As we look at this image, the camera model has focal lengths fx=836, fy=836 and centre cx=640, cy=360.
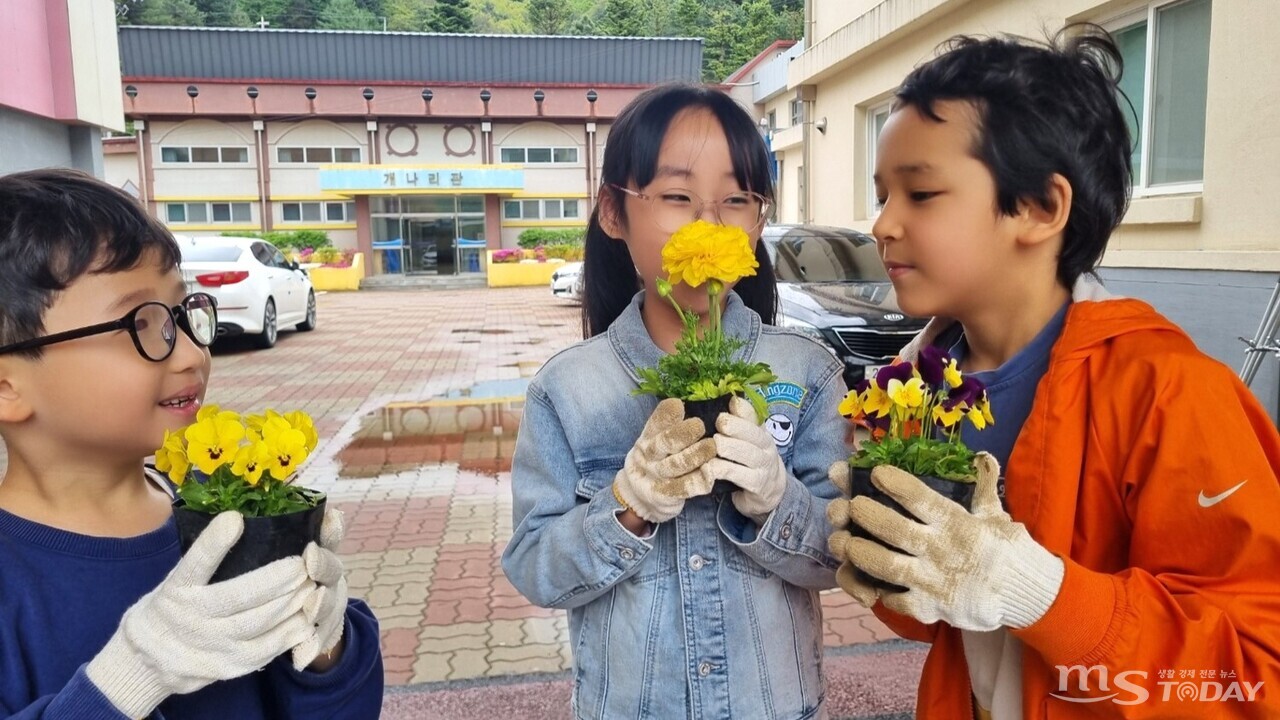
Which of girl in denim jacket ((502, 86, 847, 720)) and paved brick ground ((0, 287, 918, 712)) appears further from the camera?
paved brick ground ((0, 287, 918, 712))

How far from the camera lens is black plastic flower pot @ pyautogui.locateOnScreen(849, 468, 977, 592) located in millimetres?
1260

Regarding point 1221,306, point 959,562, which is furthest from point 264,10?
point 959,562

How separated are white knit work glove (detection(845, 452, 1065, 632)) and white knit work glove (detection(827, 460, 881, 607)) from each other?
0.06 meters

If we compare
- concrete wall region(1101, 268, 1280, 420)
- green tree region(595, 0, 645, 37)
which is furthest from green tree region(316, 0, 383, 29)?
concrete wall region(1101, 268, 1280, 420)

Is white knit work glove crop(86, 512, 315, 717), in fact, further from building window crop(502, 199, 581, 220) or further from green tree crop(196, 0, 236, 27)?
green tree crop(196, 0, 236, 27)

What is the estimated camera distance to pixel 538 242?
33719 millimetres

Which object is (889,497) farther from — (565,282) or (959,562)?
(565,282)

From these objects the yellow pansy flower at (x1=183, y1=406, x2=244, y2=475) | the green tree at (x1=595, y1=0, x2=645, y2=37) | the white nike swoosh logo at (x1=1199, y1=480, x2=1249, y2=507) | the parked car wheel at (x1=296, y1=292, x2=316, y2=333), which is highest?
the green tree at (x1=595, y1=0, x2=645, y2=37)

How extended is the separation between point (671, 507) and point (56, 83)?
1069cm

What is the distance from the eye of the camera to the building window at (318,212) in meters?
33.7

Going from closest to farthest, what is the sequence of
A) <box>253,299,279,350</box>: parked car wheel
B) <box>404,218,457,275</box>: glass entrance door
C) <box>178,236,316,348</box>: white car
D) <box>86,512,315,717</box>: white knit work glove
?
<box>86,512,315,717</box>: white knit work glove < <box>178,236,316,348</box>: white car < <box>253,299,279,350</box>: parked car wheel < <box>404,218,457,275</box>: glass entrance door

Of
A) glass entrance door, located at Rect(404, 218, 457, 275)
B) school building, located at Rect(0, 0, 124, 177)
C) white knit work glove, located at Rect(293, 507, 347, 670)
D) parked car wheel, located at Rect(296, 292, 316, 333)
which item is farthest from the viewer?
glass entrance door, located at Rect(404, 218, 457, 275)

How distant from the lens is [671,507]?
1368 millimetres

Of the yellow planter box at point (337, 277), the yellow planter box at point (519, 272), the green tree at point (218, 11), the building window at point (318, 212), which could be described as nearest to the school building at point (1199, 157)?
the yellow planter box at point (519, 272)
